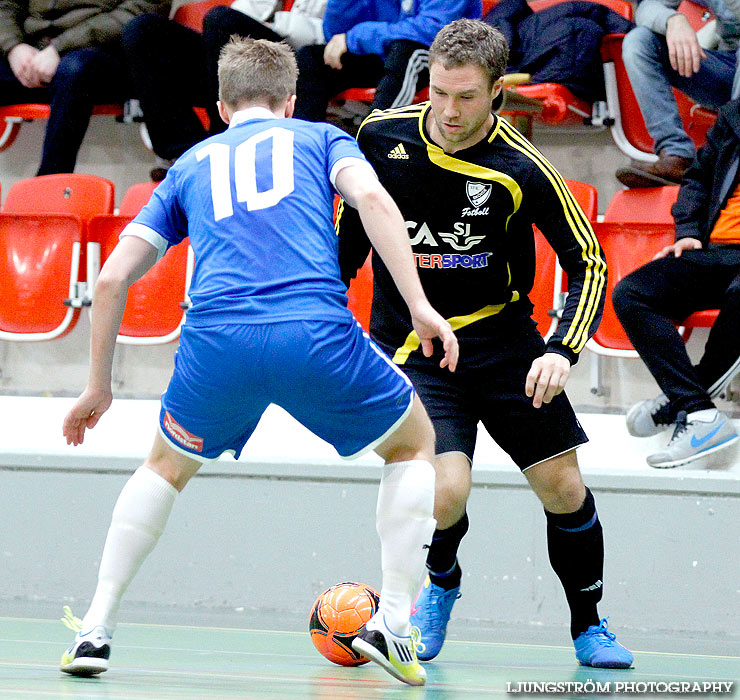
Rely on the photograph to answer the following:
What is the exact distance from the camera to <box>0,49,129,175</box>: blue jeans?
5809 millimetres

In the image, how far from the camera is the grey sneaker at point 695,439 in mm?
3875

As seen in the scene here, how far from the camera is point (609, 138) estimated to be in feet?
19.3

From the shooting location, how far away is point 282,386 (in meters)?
2.30

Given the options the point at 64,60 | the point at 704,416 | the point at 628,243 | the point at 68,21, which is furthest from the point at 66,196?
the point at 704,416

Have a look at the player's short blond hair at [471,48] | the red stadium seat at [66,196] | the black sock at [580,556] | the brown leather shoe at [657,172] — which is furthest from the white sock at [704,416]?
the red stadium seat at [66,196]

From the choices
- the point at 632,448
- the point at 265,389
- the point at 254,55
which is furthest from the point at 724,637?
the point at 254,55

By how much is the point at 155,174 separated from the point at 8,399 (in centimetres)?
145

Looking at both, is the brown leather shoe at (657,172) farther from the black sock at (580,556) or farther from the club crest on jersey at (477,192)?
the black sock at (580,556)

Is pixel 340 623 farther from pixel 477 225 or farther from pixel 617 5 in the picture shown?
pixel 617 5

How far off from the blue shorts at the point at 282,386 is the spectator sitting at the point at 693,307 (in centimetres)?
183

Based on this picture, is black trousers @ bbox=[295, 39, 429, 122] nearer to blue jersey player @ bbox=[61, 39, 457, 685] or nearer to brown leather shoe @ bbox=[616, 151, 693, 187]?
brown leather shoe @ bbox=[616, 151, 693, 187]

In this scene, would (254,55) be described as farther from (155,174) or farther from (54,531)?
(155,174)

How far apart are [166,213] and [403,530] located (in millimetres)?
924

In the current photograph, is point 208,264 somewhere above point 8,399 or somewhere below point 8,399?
above
